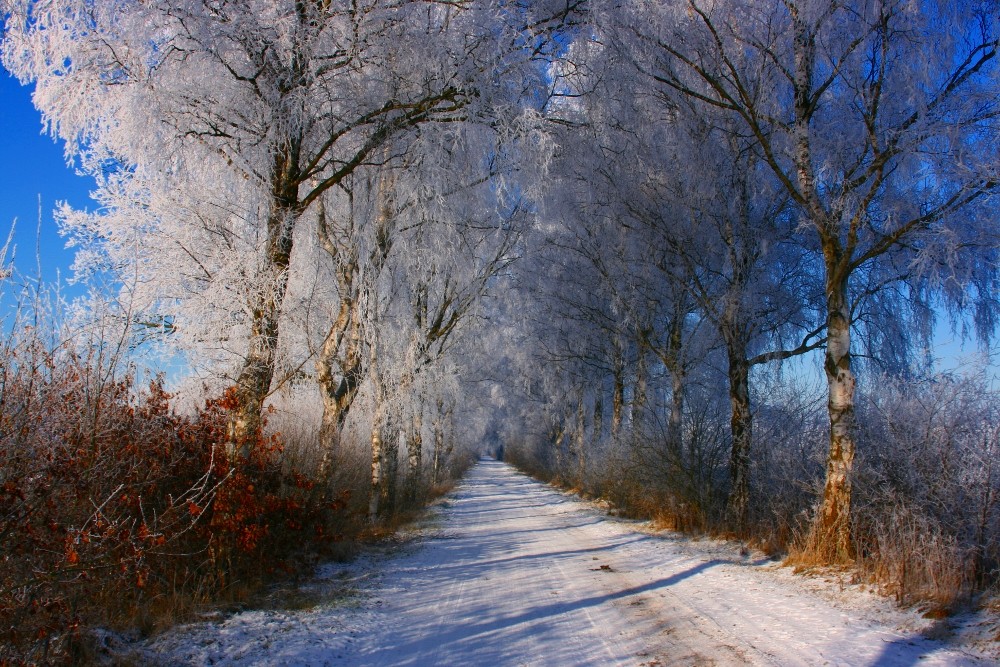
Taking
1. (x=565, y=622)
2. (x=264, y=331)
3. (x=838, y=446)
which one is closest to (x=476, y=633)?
(x=565, y=622)

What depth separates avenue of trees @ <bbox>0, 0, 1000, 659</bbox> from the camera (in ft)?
19.0

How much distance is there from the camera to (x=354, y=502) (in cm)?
1372

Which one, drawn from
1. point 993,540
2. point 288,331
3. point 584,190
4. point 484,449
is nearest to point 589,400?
point 584,190

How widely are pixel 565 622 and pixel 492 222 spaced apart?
26.2ft

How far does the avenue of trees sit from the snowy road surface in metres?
0.98

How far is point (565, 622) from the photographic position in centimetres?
571

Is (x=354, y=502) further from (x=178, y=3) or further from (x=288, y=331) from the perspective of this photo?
(x=178, y=3)

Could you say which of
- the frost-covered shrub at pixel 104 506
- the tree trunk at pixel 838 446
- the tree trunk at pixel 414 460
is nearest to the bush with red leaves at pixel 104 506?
the frost-covered shrub at pixel 104 506

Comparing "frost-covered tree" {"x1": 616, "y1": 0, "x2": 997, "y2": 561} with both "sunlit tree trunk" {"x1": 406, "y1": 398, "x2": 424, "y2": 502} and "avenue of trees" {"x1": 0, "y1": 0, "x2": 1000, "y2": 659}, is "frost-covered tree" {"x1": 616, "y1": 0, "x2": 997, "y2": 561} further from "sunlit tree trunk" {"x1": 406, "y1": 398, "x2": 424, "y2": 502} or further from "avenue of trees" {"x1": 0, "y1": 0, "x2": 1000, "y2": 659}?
"sunlit tree trunk" {"x1": 406, "y1": 398, "x2": 424, "y2": 502}

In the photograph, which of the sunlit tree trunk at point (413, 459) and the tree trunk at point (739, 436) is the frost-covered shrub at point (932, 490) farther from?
the sunlit tree trunk at point (413, 459)

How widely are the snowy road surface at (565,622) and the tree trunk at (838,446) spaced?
27.8 inches

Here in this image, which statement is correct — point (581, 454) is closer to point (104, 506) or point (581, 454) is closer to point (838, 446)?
point (838, 446)

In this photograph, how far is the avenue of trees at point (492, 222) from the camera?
5.79 meters

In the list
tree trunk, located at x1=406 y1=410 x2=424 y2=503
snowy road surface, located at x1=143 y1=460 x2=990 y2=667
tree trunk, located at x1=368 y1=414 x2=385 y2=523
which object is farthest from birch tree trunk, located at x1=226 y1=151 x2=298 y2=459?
tree trunk, located at x1=406 y1=410 x2=424 y2=503
